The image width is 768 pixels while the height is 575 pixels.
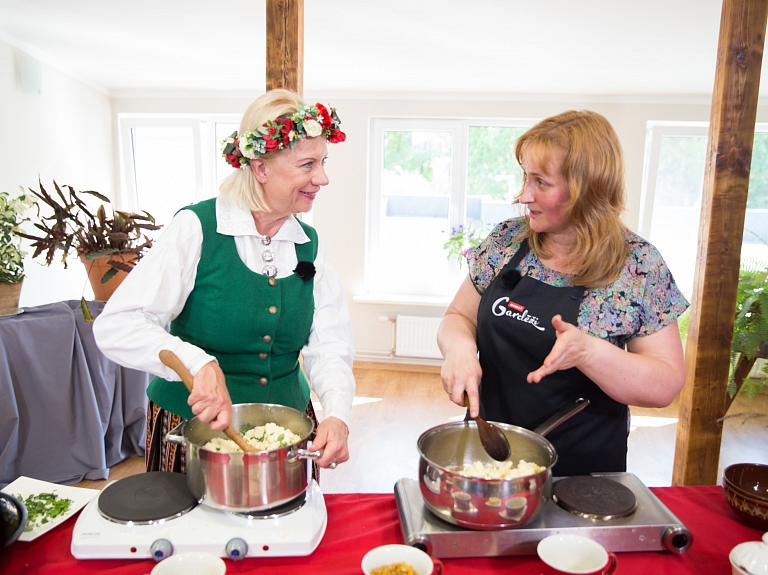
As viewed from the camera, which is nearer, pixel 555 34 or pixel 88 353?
pixel 88 353

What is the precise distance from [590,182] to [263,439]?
3.30ft

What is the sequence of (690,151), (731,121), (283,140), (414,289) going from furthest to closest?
1. (414,289)
2. (690,151)
3. (731,121)
4. (283,140)

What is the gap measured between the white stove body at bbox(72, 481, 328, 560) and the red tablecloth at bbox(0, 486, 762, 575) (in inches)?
0.8

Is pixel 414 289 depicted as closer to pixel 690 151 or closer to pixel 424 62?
pixel 424 62

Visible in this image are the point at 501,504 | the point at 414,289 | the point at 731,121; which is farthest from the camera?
the point at 414,289

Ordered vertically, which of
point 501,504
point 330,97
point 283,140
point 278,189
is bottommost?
point 501,504

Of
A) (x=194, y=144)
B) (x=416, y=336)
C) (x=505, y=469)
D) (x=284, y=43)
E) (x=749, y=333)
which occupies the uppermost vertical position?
(x=284, y=43)

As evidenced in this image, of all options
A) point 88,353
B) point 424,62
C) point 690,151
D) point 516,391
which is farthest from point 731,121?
point 690,151

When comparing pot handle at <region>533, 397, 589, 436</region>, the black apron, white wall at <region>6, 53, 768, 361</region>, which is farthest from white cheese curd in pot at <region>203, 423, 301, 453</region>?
white wall at <region>6, 53, 768, 361</region>

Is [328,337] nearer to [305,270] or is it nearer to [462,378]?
[305,270]

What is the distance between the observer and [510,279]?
164 cm

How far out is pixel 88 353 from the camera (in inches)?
124

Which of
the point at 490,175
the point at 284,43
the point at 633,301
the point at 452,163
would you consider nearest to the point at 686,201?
the point at 490,175

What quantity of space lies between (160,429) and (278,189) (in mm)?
756
